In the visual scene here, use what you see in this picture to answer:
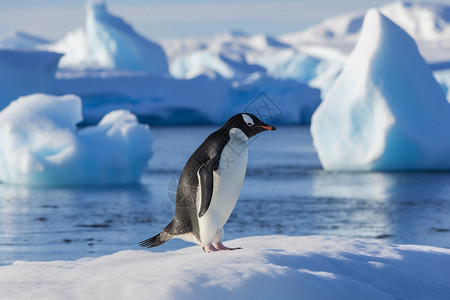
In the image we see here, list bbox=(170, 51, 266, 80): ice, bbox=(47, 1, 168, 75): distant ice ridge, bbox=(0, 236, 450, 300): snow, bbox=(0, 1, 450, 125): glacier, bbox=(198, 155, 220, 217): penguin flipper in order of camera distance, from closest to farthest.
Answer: bbox=(0, 236, 450, 300): snow
bbox=(198, 155, 220, 217): penguin flipper
bbox=(0, 1, 450, 125): glacier
bbox=(47, 1, 168, 75): distant ice ridge
bbox=(170, 51, 266, 80): ice

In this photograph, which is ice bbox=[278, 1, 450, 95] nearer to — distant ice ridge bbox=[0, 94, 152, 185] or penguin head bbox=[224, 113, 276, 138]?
distant ice ridge bbox=[0, 94, 152, 185]

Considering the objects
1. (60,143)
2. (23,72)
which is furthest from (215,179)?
(23,72)

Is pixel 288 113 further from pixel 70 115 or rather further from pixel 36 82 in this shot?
pixel 70 115

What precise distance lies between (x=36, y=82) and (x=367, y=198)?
14646 mm

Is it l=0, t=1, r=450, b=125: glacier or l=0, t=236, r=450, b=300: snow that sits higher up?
l=0, t=236, r=450, b=300: snow

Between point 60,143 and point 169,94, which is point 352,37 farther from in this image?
point 60,143

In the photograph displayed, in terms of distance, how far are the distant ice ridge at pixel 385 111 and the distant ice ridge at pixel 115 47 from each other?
25036mm

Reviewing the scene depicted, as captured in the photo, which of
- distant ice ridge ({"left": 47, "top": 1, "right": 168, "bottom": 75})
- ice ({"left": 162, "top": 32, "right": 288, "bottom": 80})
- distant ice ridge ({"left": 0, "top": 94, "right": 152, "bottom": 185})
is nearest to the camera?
distant ice ridge ({"left": 0, "top": 94, "right": 152, "bottom": 185})

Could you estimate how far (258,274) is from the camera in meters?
3.46

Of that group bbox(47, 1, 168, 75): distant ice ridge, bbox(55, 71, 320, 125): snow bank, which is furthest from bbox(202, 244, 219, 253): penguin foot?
bbox(47, 1, 168, 75): distant ice ridge

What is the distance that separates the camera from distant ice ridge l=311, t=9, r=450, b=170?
15.5 metres

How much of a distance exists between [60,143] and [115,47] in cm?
2905

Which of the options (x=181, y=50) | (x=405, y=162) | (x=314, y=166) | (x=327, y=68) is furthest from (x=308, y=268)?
(x=181, y=50)

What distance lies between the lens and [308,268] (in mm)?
3803
